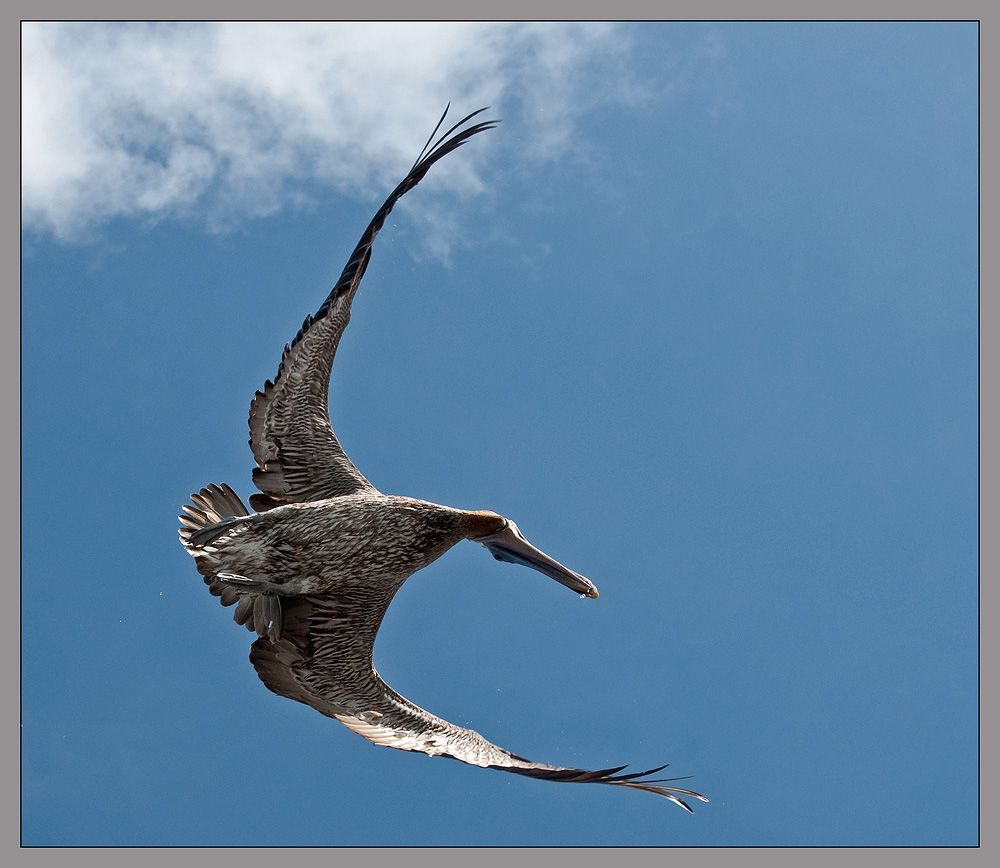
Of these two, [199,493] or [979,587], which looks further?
[979,587]

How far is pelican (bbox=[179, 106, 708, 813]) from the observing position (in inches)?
445

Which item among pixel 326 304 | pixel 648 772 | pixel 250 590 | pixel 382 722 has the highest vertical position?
pixel 326 304

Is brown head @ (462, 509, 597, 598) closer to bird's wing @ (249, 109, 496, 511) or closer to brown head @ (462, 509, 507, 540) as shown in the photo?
brown head @ (462, 509, 507, 540)

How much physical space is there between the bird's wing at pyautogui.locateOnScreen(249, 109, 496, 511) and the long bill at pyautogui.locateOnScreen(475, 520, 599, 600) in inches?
60.5

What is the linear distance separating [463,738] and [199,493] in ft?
12.9

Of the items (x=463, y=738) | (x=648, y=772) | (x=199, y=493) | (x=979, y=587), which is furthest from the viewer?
(x=979, y=587)

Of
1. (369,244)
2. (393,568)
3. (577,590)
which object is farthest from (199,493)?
(577,590)

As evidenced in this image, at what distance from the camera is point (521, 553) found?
11.9 meters

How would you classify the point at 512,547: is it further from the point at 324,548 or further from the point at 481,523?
the point at 324,548

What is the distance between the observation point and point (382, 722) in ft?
38.1

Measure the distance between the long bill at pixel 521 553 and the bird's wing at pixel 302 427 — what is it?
1.54 meters

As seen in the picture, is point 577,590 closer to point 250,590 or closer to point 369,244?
point 250,590

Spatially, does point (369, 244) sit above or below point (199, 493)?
above

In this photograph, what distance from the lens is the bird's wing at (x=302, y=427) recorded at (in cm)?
1236
